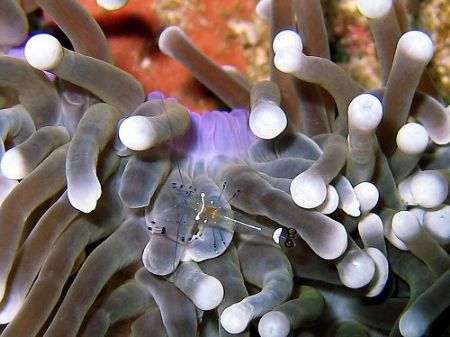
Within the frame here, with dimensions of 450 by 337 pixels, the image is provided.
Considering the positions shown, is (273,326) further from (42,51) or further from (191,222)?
(42,51)

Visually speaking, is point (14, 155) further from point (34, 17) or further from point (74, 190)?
point (34, 17)

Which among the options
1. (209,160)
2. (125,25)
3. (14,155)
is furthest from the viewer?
(125,25)

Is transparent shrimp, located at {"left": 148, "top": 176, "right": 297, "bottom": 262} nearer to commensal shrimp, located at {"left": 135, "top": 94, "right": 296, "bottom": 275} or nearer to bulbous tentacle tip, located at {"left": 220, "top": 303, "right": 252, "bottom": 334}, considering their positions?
commensal shrimp, located at {"left": 135, "top": 94, "right": 296, "bottom": 275}

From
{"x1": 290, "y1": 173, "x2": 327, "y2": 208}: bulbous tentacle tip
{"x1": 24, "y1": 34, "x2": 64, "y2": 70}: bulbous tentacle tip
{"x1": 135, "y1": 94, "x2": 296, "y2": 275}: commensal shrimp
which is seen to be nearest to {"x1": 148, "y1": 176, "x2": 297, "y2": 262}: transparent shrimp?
{"x1": 135, "y1": 94, "x2": 296, "y2": 275}: commensal shrimp

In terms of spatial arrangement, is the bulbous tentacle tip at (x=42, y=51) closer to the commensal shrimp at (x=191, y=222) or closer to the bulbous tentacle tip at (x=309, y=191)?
the commensal shrimp at (x=191, y=222)

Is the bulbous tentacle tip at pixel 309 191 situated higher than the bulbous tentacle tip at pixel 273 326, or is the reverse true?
the bulbous tentacle tip at pixel 309 191

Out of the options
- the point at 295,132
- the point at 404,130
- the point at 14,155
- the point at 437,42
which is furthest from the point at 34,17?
the point at 437,42

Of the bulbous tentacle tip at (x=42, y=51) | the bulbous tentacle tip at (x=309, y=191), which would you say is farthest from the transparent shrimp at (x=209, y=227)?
the bulbous tentacle tip at (x=42, y=51)

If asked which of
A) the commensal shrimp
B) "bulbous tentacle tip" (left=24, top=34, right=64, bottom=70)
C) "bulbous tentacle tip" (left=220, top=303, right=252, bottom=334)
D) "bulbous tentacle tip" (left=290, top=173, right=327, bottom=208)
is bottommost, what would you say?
the commensal shrimp
